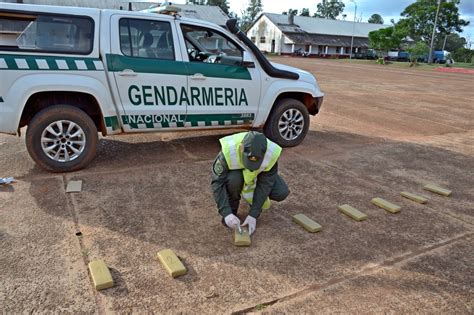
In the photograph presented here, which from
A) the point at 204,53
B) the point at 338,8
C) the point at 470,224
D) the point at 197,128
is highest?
the point at 338,8

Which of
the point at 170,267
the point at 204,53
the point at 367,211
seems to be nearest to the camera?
the point at 170,267

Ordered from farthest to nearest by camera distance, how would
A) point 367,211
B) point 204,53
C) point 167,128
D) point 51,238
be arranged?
point 204,53
point 167,128
point 367,211
point 51,238

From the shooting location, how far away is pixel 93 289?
262 centimetres

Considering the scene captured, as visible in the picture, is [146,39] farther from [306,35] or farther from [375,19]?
[375,19]

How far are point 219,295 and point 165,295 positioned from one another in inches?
14.4

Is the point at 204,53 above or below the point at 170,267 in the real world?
above

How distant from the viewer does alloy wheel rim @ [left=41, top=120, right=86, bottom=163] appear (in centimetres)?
451

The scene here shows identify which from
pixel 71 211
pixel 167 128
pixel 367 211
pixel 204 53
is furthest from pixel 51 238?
pixel 204 53

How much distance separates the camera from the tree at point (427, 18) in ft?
224

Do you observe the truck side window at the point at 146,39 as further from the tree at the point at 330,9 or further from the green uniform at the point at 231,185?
the tree at the point at 330,9

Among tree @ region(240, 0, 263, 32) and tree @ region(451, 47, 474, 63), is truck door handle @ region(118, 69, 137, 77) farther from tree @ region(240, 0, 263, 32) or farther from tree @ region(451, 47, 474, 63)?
tree @ region(240, 0, 263, 32)

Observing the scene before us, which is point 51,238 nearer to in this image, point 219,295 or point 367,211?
point 219,295

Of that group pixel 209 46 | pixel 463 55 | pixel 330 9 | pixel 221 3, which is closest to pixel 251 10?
pixel 221 3

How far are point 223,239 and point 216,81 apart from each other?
2.67 metres
